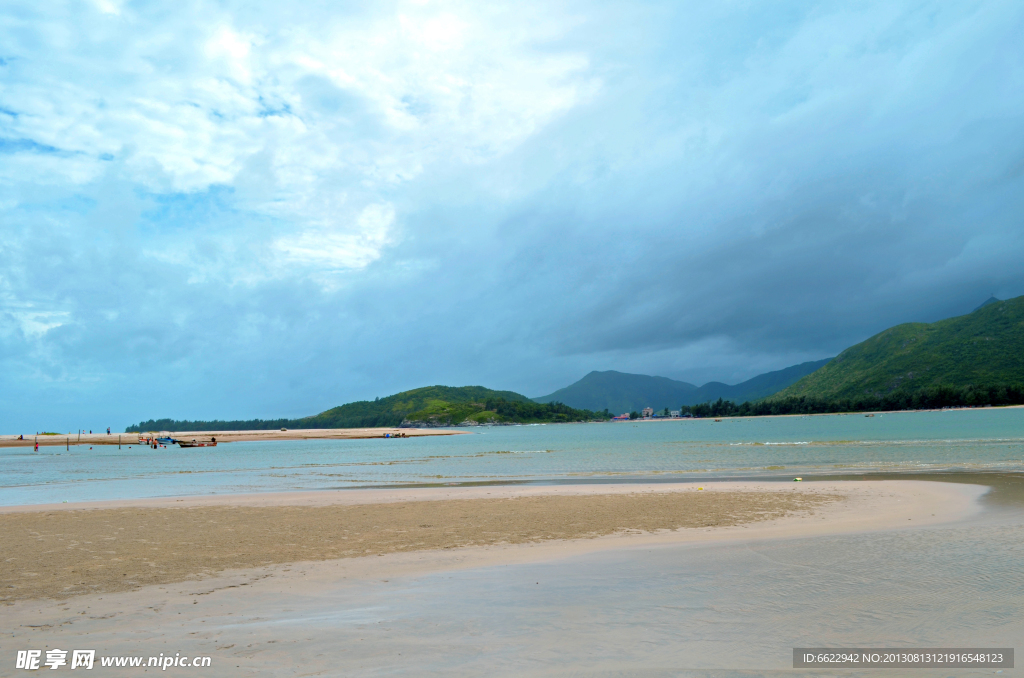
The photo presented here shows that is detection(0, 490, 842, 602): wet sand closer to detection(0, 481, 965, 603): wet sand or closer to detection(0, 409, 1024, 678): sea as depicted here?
detection(0, 481, 965, 603): wet sand

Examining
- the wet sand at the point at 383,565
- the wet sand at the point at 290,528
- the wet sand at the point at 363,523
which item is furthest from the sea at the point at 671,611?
the wet sand at the point at 290,528

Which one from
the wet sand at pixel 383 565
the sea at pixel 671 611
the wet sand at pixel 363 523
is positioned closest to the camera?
the sea at pixel 671 611

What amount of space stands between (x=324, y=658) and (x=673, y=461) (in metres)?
41.8

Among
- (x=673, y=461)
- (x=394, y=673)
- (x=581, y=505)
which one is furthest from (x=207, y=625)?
(x=673, y=461)

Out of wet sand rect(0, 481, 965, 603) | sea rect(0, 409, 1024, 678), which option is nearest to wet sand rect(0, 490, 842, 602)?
wet sand rect(0, 481, 965, 603)

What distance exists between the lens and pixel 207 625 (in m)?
8.70

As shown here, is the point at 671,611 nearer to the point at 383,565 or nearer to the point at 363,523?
the point at 383,565

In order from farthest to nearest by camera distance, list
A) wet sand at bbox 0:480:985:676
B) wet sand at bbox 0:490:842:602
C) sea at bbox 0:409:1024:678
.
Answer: wet sand at bbox 0:490:842:602 < wet sand at bbox 0:480:985:676 < sea at bbox 0:409:1024:678

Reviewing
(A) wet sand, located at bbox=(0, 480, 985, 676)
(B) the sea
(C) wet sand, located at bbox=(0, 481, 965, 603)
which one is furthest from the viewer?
(C) wet sand, located at bbox=(0, 481, 965, 603)

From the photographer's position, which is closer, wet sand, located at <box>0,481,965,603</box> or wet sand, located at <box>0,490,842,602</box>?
wet sand, located at <box>0,490,842,602</box>

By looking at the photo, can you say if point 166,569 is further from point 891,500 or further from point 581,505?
point 891,500

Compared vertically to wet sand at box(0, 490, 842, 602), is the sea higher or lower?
higher

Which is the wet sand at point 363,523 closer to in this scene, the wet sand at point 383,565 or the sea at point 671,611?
the wet sand at point 383,565

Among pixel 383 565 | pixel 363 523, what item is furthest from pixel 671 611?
pixel 363 523
